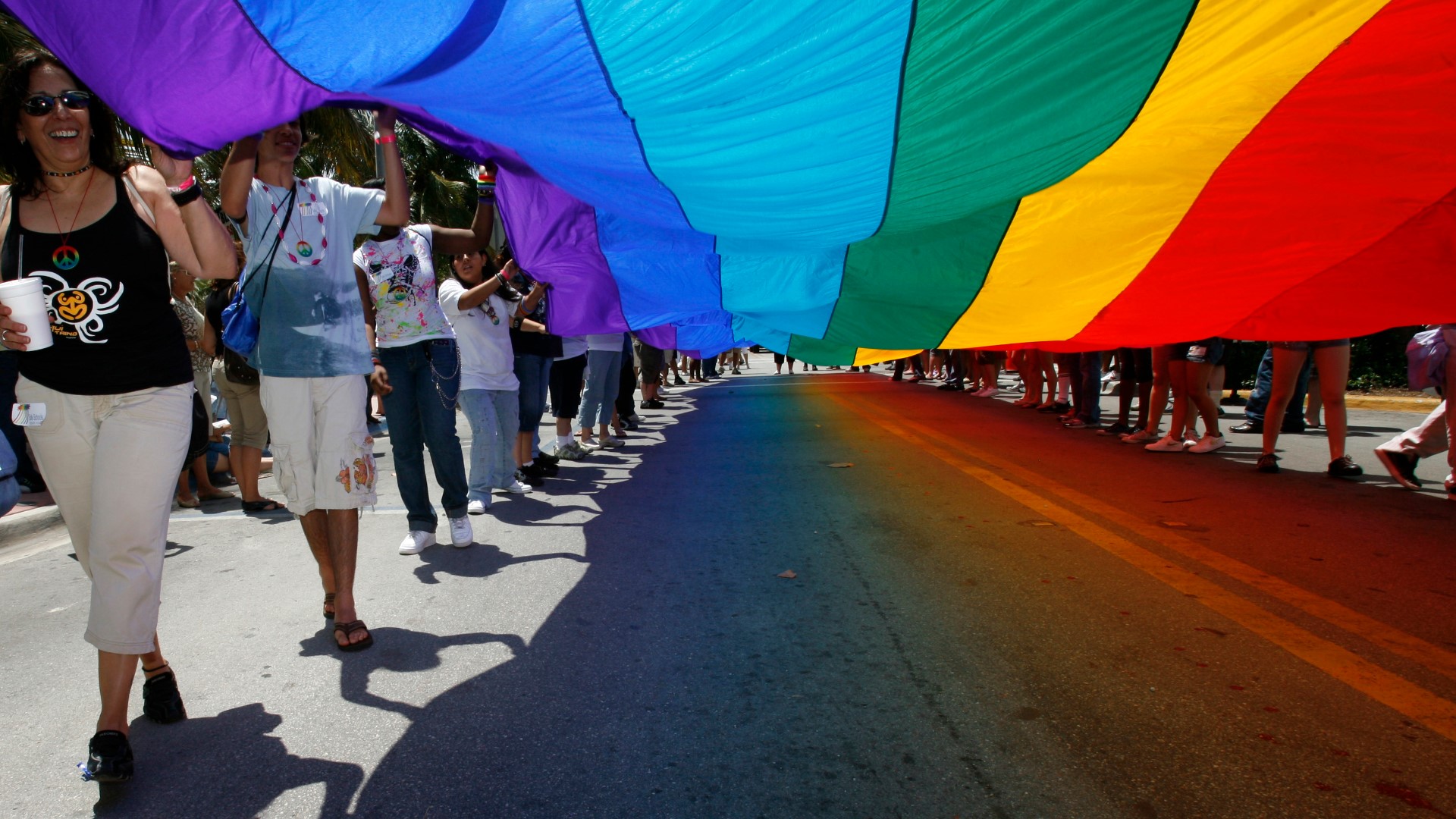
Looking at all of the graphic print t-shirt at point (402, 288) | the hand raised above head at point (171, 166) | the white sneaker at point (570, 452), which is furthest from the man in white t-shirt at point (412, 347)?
the white sneaker at point (570, 452)

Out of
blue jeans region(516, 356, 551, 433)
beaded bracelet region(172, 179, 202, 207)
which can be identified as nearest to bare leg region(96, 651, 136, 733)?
beaded bracelet region(172, 179, 202, 207)

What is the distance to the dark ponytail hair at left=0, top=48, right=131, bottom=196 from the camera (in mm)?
2439

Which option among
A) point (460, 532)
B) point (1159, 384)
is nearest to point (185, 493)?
point (460, 532)

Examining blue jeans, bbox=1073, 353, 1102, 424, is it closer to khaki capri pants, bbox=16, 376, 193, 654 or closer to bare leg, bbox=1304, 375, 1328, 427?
bare leg, bbox=1304, 375, 1328, 427

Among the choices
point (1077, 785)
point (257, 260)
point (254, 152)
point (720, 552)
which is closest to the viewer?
point (1077, 785)

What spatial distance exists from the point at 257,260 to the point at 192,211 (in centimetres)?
67

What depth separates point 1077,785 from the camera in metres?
2.17

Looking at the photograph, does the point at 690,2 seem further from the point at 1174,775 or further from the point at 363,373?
the point at 1174,775

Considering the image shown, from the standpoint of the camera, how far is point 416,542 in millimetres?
4816

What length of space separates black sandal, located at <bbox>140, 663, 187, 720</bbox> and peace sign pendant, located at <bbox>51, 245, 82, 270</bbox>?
1308 mm

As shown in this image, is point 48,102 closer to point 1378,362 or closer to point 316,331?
point 316,331

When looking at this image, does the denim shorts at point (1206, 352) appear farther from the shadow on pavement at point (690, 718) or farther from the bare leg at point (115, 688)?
the bare leg at point (115, 688)

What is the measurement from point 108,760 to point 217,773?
27 cm

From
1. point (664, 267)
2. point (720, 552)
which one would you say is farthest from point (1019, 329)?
point (720, 552)
